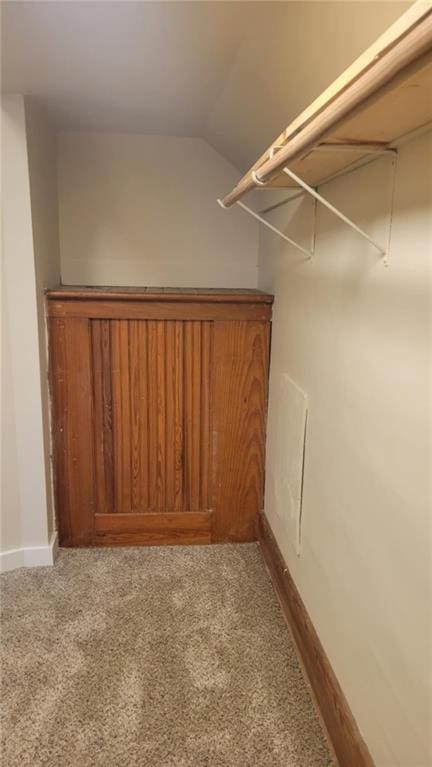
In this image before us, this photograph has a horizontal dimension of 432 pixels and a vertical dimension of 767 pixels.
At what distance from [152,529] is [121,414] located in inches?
23.1

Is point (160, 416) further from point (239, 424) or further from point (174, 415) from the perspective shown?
point (239, 424)

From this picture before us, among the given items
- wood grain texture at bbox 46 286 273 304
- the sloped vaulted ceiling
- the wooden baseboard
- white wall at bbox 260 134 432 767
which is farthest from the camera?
wood grain texture at bbox 46 286 273 304

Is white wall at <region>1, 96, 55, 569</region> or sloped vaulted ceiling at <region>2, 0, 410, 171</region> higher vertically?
sloped vaulted ceiling at <region>2, 0, 410, 171</region>

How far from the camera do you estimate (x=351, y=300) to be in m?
1.33

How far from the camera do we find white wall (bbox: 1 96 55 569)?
192cm

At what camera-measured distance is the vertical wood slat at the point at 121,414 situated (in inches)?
90.2

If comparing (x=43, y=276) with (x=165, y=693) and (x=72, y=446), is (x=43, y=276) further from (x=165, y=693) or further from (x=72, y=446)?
(x=165, y=693)

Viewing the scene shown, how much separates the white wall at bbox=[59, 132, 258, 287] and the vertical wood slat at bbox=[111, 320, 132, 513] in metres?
0.41

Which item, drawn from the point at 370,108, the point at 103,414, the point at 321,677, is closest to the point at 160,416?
the point at 103,414

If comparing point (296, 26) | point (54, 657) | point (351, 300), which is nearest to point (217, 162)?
point (296, 26)

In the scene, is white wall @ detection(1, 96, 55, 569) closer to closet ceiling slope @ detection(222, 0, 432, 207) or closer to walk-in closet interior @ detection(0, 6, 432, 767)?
walk-in closet interior @ detection(0, 6, 432, 767)

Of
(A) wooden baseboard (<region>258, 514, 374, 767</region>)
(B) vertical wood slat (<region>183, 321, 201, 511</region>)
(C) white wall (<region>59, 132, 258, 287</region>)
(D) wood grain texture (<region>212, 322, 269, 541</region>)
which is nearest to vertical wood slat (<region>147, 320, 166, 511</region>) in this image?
(B) vertical wood slat (<region>183, 321, 201, 511</region>)

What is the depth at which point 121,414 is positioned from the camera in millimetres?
2365

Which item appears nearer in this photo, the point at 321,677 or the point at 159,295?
the point at 321,677
